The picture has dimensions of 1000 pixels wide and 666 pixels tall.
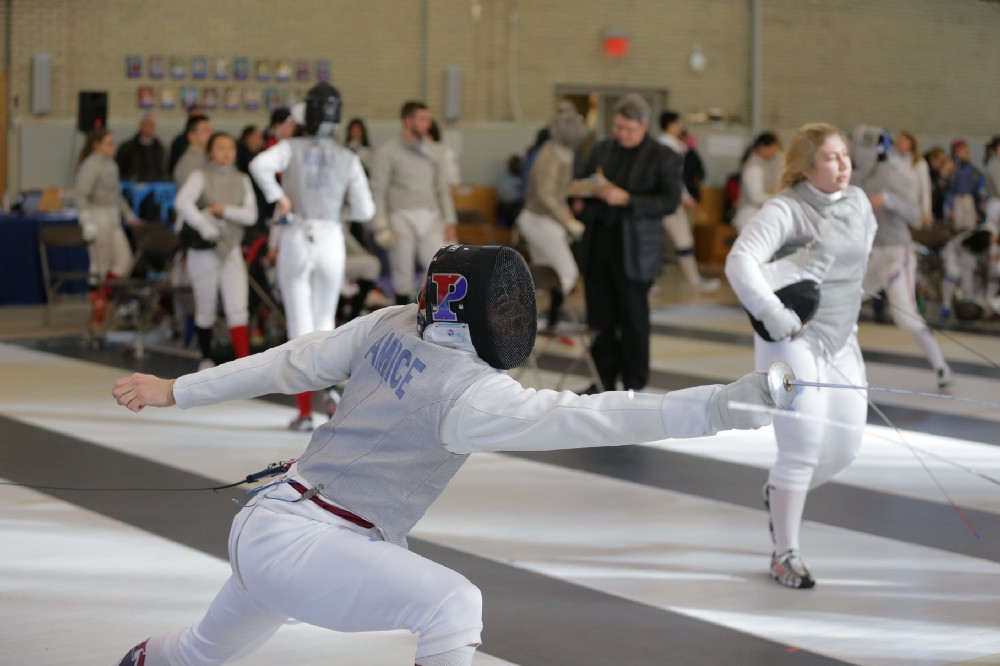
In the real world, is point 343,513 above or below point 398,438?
below

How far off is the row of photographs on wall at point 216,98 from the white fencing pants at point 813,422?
1101 centimetres

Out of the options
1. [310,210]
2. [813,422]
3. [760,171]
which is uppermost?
[760,171]

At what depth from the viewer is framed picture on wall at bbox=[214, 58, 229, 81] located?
14891 mm

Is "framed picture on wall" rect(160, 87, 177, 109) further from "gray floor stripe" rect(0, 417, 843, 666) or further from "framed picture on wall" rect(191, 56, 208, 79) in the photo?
"gray floor stripe" rect(0, 417, 843, 666)

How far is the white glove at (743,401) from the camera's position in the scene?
221cm

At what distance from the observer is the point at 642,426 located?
92.0 inches

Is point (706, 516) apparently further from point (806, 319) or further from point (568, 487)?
point (806, 319)

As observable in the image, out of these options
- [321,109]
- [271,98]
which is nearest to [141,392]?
[321,109]

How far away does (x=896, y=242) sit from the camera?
27.5 ft

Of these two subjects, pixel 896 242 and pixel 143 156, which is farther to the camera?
pixel 143 156

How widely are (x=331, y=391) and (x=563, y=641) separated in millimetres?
3715

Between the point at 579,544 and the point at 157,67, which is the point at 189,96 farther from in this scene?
the point at 579,544

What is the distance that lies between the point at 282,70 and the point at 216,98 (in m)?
0.81

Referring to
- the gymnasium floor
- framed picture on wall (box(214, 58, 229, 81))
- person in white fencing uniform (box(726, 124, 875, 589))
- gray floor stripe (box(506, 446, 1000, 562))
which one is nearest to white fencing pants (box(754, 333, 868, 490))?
person in white fencing uniform (box(726, 124, 875, 589))
